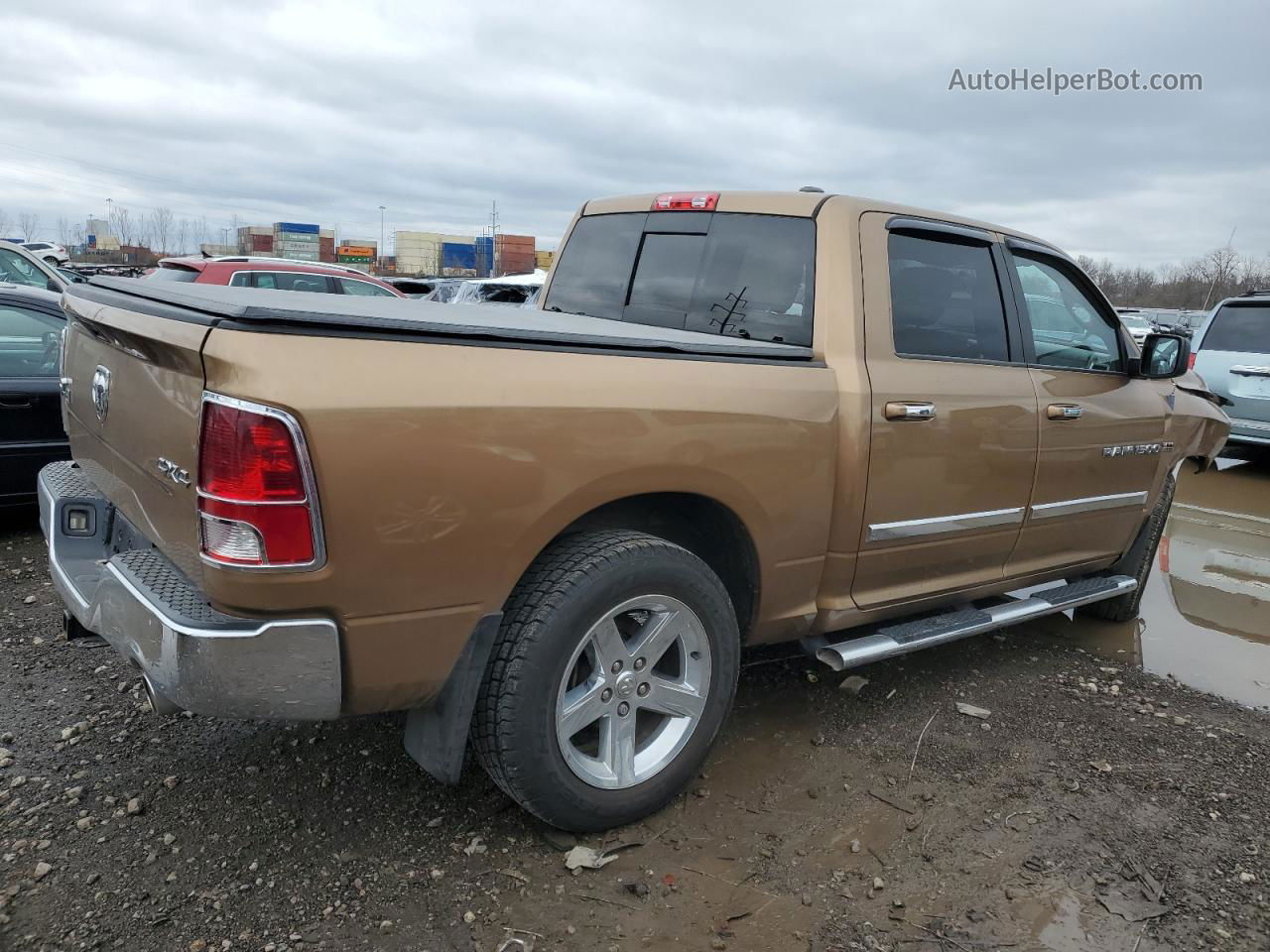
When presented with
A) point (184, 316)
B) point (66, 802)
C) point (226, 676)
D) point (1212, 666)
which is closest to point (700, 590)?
point (226, 676)

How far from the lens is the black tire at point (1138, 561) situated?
15.6ft

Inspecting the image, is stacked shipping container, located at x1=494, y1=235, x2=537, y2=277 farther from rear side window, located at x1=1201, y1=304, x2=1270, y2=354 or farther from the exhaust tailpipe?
the exhaust tailpipe

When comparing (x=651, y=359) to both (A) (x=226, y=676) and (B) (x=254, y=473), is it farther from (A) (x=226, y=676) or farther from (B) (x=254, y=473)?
(A) (x=226, y=676)

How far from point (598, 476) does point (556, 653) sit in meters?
0.48

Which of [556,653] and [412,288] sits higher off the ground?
[412,288]

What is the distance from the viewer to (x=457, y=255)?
89250 mm

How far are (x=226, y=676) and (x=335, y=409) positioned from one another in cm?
67

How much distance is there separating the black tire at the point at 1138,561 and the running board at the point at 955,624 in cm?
24

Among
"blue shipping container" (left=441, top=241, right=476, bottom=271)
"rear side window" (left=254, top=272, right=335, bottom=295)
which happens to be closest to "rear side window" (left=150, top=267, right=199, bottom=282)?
"rear side window" (left=254, top=272, right=335, bottom=295)

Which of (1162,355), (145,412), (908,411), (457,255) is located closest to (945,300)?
(908,411)

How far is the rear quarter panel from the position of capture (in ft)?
6.70

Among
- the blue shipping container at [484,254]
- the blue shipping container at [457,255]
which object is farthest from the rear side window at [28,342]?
the blue shipping container at [457,255]

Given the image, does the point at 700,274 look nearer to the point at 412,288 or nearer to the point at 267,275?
the point at 267,275

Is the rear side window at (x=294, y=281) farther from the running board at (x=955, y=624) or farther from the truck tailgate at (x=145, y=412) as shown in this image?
the running board at (x=955, y=624)
